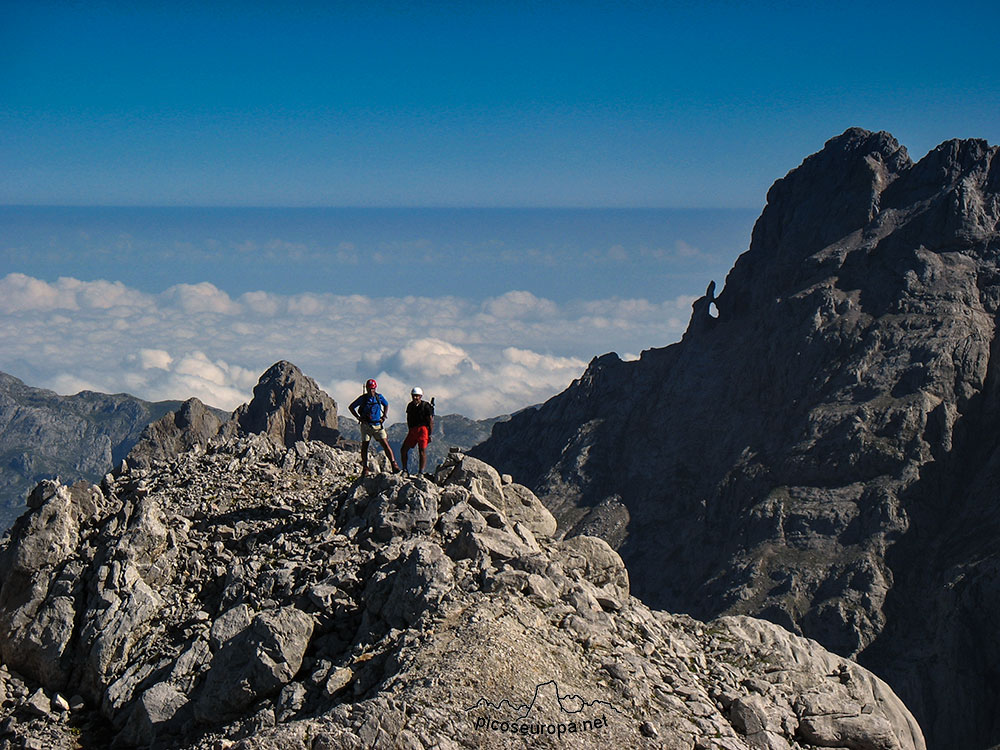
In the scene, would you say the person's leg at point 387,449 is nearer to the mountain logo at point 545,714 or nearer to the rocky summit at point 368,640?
the rocky summit at point 368,640

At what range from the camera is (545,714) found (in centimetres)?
2923

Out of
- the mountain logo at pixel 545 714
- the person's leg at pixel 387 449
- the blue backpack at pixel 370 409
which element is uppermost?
the blue backpack at pixel 370 409

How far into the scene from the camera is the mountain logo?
28.7 metres

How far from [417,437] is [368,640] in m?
14.2

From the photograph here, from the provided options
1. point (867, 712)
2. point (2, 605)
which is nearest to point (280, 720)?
Result: point (2, 605)

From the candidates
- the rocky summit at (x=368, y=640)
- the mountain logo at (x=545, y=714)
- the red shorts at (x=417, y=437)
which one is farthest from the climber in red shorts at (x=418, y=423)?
the mountain logo at (x=545, y=714)

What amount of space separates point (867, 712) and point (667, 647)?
8.02 m

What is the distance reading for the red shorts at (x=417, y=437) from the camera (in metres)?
45.6

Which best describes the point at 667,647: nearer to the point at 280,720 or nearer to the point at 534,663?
the point at 534,663

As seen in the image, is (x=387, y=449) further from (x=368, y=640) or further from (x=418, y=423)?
(x=368, y=640)

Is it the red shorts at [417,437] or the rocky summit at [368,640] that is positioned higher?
the red shorts at [417,437]

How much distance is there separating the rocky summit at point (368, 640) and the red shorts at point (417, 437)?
6.31 ft

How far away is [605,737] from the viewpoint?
95.8 ft

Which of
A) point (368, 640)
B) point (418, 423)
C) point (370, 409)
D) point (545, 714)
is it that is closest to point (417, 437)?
point (418, 423)
